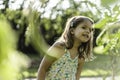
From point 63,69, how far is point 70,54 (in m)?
0.11

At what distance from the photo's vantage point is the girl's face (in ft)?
7.43

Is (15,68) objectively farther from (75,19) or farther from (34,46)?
(75,19)

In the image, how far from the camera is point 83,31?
7.47 ft

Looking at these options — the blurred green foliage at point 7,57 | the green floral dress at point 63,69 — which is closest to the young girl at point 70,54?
the green floral dress at point 63,69

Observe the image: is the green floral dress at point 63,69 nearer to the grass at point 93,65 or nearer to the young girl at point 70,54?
the young girl at point 70,54

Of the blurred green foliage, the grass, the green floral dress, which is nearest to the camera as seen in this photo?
the blurred green foliage

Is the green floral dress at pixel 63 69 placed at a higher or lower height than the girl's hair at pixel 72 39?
lower

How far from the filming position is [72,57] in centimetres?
257

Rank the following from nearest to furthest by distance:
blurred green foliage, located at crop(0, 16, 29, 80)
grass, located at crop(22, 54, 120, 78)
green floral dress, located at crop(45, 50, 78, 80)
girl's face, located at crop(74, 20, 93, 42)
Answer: blurred green foliage, located at crop(0, 16, 29, 80)
grass, located at crop(22, 54, 120, 78)
girl's face, located at crop(74, 20, 93, 42)
green floral dress, located at crop(45, 50, 78, 80)

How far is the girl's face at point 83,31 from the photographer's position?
2.27 meters

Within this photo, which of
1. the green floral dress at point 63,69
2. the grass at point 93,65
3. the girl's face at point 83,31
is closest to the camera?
the grass at point 93,65

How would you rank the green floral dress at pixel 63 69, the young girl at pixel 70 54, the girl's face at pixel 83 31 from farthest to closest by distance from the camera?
the green floral dress at pixel 63 69
the young girl at pixel 70 54
the girl's face at pixel 83 31

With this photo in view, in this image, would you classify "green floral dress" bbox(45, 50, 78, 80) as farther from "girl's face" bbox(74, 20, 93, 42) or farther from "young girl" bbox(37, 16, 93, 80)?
"girl's face" bbox(74, 20, 93, 42)

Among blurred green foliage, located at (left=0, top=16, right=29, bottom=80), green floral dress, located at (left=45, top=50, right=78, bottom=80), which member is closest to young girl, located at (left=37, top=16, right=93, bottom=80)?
green floral dress, located at (left=45, top=50, right=78, bottom=80)
